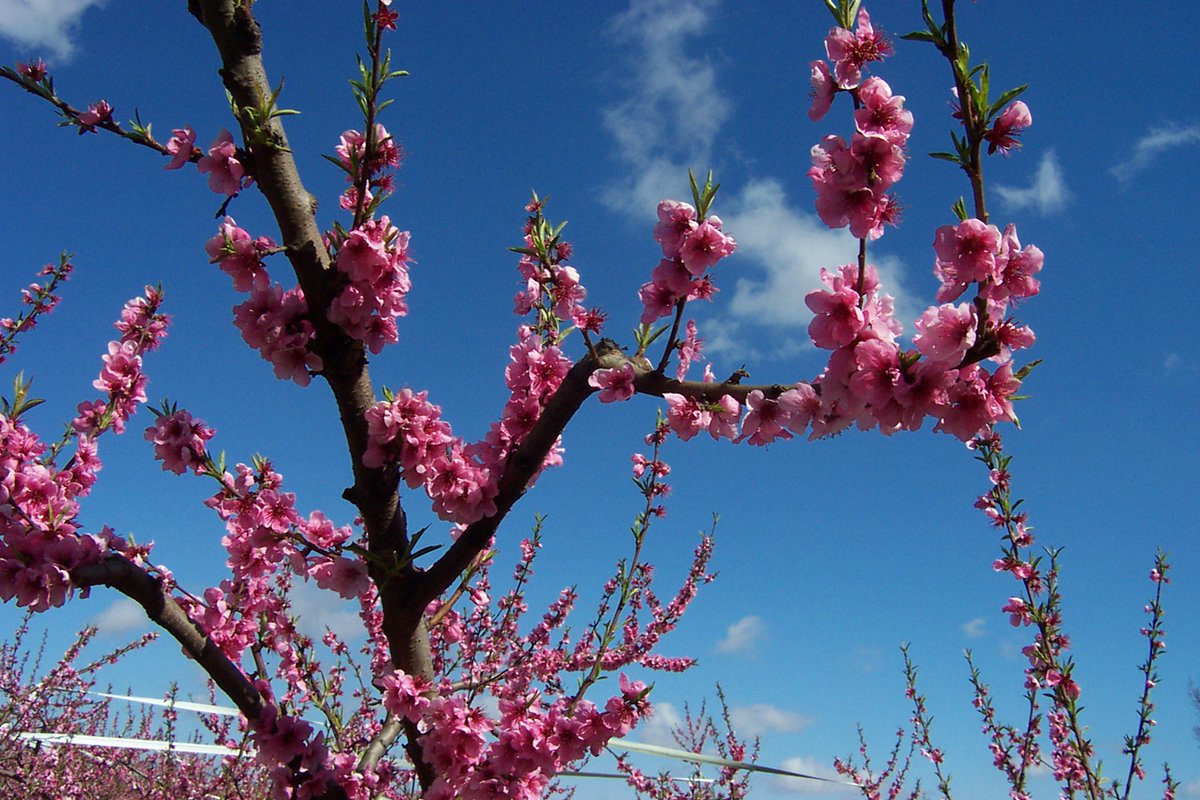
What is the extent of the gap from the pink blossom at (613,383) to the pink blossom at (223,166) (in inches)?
55.9

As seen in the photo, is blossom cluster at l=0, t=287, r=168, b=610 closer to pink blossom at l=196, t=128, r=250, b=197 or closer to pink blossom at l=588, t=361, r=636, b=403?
pink blossom at l=196, t=128, r=250, b=197

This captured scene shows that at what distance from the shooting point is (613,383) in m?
2.36

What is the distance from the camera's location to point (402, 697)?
269 cm

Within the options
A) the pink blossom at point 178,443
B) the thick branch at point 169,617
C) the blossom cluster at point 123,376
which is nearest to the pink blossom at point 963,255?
the pink blossom at point 178,443

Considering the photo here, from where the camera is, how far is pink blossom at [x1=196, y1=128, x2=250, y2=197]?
2.50 m

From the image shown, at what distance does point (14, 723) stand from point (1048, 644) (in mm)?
8887

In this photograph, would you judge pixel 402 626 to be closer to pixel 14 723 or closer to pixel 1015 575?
pixel 1015 575

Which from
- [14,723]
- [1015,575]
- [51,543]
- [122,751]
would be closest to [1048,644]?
[1015,575]

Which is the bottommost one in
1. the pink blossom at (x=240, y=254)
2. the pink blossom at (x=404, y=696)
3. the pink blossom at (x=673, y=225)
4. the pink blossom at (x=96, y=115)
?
the pink blossom at (x=404, y=696)

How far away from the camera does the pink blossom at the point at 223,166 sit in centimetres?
250

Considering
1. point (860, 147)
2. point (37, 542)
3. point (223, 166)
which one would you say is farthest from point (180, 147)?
point (860, 147)

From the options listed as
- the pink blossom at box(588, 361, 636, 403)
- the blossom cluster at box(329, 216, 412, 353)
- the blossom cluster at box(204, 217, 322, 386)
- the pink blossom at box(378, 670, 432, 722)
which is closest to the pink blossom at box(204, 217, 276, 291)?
the blossom cluster at box(204, 217, 322, 386)

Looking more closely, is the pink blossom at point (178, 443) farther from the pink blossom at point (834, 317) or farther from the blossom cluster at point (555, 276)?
the pink blossom at point (834, 317)

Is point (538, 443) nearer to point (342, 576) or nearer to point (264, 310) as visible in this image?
point (342, 576)
